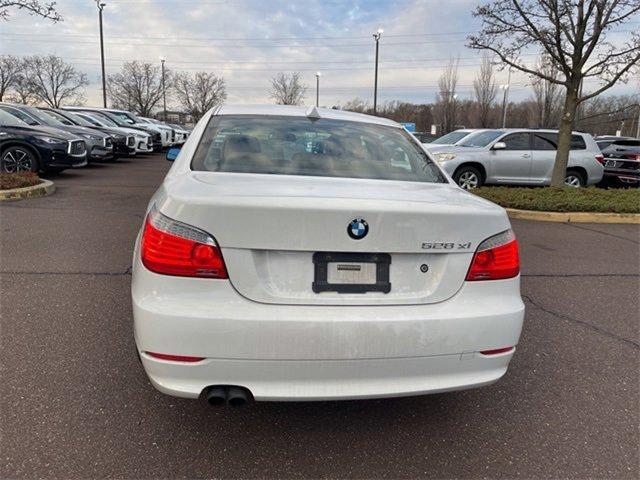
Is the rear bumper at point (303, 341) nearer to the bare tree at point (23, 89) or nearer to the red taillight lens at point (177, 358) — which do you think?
the red taillight lens at point (177, 358)

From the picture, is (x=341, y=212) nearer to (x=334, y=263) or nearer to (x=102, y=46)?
(x=334, y=263)

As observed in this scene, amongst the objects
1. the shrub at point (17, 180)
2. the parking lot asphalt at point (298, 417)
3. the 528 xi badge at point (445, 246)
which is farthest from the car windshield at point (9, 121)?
the 528 xi badge at point (445, 246)

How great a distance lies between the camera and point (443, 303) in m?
2.22

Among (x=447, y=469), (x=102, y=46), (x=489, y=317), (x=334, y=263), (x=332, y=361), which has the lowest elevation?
(x=447, y=469)

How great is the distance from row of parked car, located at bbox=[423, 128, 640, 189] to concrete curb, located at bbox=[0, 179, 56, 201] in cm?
765

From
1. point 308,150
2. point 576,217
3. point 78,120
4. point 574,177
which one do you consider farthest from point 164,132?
point 308,150

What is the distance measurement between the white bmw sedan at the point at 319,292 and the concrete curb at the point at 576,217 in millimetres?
7060

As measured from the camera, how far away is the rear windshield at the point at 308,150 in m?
2.74

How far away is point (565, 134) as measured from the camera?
10.1m

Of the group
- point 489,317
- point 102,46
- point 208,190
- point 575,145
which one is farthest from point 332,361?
point 102,46

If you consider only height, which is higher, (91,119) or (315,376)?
(91,119)

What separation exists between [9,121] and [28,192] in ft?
10.4

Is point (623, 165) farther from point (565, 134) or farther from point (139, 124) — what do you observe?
point (139, 124)

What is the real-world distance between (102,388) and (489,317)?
6.98 ft
